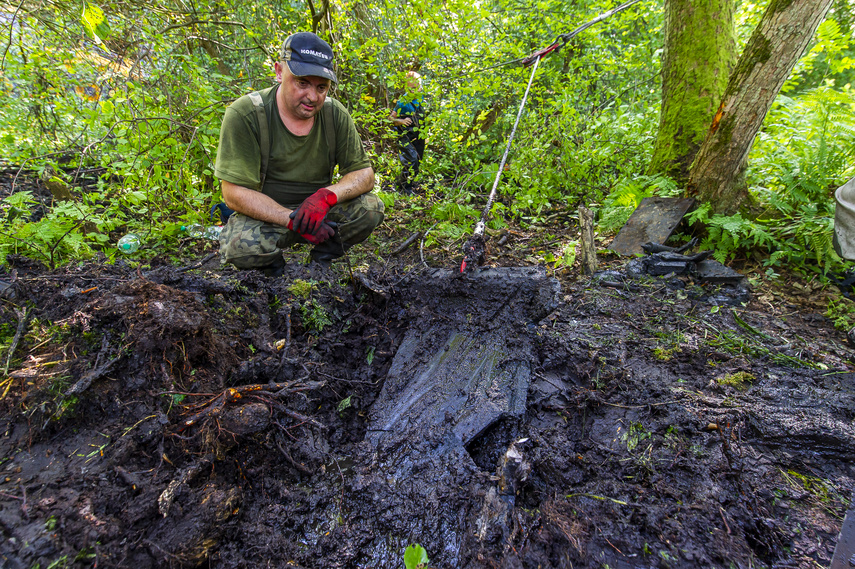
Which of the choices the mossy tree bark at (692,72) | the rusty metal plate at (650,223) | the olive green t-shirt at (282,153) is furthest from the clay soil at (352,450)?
the mossy tree bark at (692,72)

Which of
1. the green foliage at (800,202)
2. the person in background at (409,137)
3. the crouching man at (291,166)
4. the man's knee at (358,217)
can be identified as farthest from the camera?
the person in background at (409,137)

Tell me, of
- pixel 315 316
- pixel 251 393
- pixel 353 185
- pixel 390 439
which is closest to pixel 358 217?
pixel 353 185

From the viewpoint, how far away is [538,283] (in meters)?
2.67

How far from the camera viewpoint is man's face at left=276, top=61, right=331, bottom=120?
2.82 m

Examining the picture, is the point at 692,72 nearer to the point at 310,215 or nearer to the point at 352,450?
the point at 310,215

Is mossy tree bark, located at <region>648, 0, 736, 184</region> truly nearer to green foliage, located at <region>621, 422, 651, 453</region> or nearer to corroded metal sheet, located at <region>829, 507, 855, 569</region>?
green foliage, located at <region>621, 422, 651, 453</region>

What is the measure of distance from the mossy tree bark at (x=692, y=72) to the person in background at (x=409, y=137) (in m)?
2.99

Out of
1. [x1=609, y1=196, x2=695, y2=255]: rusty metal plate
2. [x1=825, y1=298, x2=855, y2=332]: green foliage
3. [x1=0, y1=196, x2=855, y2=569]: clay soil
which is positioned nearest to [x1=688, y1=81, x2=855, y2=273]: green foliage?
[x1=609, y1=196, x2=695, y2=255]: rusty metal plate

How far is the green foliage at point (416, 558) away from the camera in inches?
50.4

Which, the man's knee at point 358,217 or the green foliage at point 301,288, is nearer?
the green foliage at point 301,288

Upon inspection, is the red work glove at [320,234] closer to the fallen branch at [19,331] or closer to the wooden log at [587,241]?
the fallen branch at [19,331]

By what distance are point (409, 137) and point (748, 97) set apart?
13.1ft

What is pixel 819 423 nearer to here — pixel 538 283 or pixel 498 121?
pixel 538 283

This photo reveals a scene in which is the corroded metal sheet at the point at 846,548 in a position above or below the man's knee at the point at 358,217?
below
